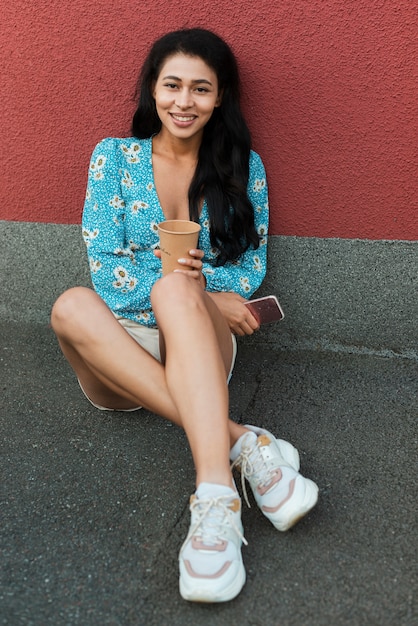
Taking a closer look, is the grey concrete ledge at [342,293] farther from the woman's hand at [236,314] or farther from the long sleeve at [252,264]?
the woman's hand at [236,314]

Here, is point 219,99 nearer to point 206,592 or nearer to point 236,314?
point 236,314

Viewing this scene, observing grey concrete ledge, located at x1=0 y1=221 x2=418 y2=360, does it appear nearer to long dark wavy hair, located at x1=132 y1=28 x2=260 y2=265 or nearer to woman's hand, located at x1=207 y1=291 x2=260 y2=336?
long dark wavy hair, located at x1=132 y1=28 x2=260 y2=265

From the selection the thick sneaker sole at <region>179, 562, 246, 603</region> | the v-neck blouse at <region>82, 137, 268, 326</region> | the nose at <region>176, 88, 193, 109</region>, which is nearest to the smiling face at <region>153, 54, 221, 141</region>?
the nose at <region>176, 88, 193, 109</region>

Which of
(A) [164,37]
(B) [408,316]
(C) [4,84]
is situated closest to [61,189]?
(C) [4,84]

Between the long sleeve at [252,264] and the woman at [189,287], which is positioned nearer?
the woman at [189,287]

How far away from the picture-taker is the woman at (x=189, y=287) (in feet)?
6.09

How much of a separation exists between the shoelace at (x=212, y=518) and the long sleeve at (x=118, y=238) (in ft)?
3.00

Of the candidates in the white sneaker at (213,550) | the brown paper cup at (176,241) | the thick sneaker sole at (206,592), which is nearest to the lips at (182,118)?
the brown paper cup at (176,241)

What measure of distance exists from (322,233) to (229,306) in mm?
651

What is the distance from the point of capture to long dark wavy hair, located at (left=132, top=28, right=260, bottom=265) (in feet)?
8.59

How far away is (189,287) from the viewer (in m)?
2.09

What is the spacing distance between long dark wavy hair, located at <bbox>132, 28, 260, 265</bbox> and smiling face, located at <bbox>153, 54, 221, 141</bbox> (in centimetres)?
11

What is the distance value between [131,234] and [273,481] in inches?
46.0

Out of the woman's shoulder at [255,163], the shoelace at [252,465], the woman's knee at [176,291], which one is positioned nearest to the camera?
the shoelace at [252,465]
